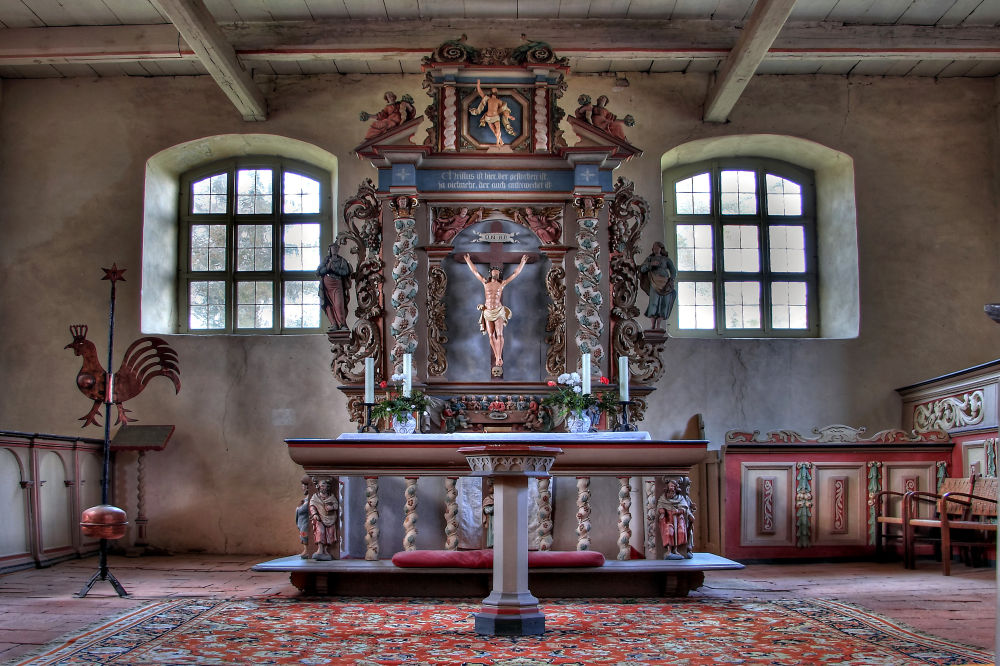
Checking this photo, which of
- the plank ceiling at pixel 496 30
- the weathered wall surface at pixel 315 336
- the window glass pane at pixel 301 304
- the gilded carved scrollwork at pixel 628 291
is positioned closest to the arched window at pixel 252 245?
the window glass pane at pixel 301 304

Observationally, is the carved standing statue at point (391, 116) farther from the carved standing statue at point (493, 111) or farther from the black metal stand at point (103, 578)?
the black metal stand at point (103, 578)

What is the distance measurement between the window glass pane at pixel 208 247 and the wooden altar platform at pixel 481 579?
5324mm

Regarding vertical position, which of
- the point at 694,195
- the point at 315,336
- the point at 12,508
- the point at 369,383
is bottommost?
the point at 12,508

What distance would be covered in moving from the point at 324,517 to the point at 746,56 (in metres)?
5.68

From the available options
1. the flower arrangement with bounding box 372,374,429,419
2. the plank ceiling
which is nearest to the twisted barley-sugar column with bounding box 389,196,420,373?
the flower arrangement with bounding box 372,374,429,419

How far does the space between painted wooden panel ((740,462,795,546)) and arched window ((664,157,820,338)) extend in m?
2.32

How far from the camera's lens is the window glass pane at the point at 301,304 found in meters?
10.6

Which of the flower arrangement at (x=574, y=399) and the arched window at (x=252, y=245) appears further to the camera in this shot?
the arched window at (x=252, y=245)

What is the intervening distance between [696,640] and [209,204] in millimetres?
8008

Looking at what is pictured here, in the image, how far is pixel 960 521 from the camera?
24.2ft

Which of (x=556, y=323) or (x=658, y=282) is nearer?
(x=556, y=323)

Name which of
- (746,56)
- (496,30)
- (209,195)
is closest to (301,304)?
(209,195)

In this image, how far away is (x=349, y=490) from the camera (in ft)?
21.3

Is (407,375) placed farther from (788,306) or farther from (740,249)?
(788,306)
